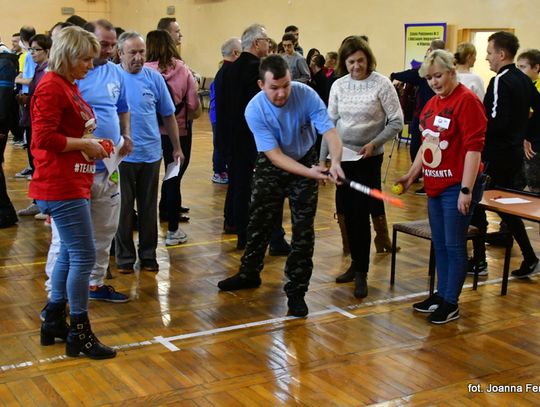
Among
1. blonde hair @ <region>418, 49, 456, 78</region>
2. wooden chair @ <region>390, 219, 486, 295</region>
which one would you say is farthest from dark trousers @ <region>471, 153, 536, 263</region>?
blonde hair @ <region>418, 49, 456, 78</region>

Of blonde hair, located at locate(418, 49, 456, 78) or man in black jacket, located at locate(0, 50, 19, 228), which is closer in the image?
blonde hair, located at locate(418, 49, 456, 78)

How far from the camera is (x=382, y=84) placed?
4.25m

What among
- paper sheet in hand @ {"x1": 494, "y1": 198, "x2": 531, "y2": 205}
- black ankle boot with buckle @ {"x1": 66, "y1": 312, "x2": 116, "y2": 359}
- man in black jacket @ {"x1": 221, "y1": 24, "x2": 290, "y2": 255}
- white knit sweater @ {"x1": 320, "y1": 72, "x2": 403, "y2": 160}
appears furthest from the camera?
man in black jacket @ {"x1": 221, "y1": 24, "x2": 290, "y2": 255}

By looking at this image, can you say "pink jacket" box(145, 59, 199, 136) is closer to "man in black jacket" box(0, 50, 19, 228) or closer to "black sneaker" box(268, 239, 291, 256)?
"black sneaker" box(268, 239, 291, 256)

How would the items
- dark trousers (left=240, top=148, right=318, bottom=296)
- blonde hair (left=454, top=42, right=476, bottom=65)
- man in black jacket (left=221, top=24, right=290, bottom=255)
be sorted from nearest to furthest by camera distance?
dark trousers (left=240, top=148, right=318, bottom=296) < man in black jacket (left=221, top=24, right=290, bottom=255) < blonde hair (left=454, top=42, right=476, bottom=65)

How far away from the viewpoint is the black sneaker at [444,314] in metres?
3.77

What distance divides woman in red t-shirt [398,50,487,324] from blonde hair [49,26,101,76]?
63.6 inches

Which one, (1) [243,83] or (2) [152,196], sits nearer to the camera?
(2) [152,196]

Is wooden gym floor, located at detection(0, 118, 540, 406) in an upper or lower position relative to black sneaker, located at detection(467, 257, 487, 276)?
lower

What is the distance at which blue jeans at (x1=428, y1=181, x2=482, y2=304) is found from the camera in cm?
364

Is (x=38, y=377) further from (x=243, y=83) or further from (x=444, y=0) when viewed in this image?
(x=444, y=0)

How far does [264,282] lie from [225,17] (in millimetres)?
12707

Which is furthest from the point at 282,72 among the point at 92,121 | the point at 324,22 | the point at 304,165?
the point at 324,22

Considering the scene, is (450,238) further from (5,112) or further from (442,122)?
(5,112)
